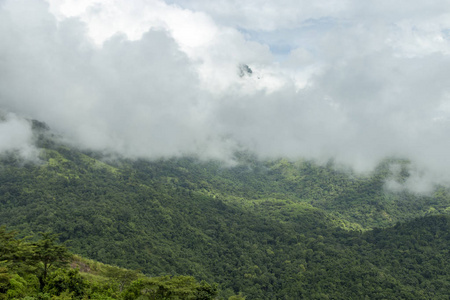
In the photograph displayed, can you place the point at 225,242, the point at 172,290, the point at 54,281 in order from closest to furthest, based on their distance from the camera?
the point at 54,281, the point at 172,290, the point at 225,242

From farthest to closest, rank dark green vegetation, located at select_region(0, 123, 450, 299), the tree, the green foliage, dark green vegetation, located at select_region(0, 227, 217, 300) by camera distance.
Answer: dark green vegetation, located at select_region(0, 123, 450, 299) → the green foliage → the tree → dark green vegetation, located at select_region(0, 227, 217, 300)

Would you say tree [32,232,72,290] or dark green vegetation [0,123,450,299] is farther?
dark green vegetation [0,123,450,299]

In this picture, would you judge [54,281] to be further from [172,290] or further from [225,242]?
[225,242]

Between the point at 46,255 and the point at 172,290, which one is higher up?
the point at 46,255

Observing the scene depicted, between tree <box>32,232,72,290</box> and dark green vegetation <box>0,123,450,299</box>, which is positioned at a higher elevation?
dark green vegetation <box>0,123,450,299</box>

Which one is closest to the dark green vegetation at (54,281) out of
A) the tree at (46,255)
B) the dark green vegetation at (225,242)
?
the tree at (46,255)

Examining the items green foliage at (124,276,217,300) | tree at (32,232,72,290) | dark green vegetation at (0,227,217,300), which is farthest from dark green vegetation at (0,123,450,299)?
tree at (32,232,72,290)

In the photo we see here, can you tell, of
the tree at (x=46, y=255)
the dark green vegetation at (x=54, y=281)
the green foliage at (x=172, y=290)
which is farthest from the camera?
the green foliage at (x=172, y=290)

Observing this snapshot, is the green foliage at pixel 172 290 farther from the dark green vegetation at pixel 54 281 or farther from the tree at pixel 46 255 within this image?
the tree at pixel 46 255

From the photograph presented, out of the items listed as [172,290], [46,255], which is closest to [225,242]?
[172,290]

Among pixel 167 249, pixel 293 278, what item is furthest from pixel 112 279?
pixel 293 278

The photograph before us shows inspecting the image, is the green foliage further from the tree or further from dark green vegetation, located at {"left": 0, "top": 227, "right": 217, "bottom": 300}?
the tree

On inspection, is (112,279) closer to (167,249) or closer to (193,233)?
(167,249)

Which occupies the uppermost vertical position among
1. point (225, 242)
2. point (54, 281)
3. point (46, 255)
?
point (225, 242)
